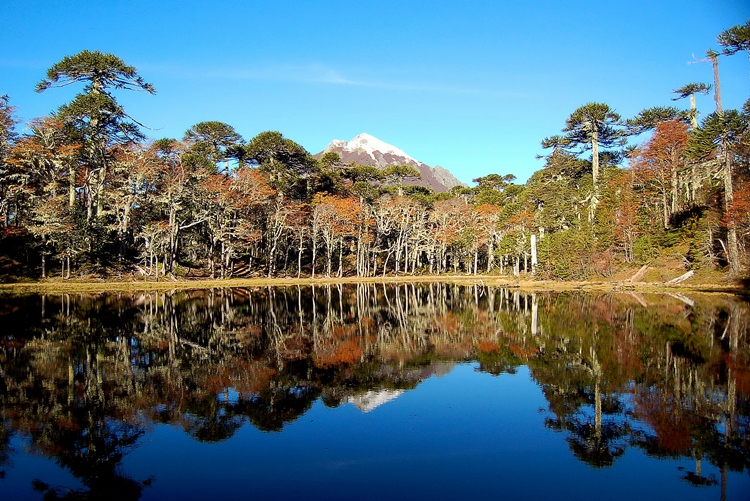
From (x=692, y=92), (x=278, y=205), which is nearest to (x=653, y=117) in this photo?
(x=692, y=92)

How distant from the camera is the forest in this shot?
36250 mm

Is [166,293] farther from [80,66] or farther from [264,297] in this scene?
[80,66]

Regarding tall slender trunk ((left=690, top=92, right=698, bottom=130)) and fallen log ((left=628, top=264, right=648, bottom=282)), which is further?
tall slender trunk ((left=690, top=92, right=698, bottom=130))

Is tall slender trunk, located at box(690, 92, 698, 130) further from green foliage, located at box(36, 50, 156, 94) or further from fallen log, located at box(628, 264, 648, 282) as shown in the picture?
green foliage, located at box(36, 50, 156, 94)

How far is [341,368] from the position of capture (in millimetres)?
13812

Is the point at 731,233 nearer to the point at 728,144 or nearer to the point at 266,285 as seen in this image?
the point at 728,144

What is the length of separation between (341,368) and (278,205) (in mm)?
39944

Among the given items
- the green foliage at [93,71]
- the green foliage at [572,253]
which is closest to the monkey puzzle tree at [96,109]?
the green foliage at [93,71]

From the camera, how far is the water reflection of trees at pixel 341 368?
8.67 m

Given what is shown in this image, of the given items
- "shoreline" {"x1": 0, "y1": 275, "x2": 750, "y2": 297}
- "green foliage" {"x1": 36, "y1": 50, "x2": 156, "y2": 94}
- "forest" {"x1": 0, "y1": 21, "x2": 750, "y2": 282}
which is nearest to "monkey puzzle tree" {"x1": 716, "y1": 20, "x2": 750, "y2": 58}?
"forest" {"x1": 0, "y1": 21, "x2": 750, "y2": 282}

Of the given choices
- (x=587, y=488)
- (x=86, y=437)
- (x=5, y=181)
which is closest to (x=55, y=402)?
(x=86, y=437)

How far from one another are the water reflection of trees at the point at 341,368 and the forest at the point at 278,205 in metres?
14.0

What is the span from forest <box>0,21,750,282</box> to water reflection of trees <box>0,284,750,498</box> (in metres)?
14.0

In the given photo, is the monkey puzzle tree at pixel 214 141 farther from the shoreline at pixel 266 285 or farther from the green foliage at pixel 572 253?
the green foliage at pixel 572 253
